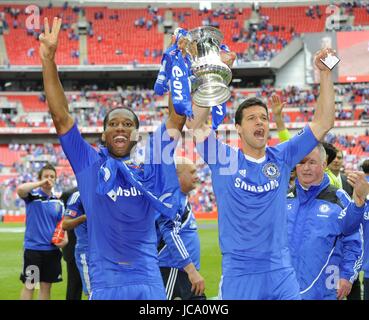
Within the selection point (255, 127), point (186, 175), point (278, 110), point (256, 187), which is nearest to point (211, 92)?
point (255, 127)

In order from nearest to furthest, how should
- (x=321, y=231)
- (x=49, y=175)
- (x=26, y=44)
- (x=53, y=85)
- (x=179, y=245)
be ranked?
(x=53, y=85), (x=321, y=231), (x=179, y=245), (x=49, y=175), (x=26, y=44)

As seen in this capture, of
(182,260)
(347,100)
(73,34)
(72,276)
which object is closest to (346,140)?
(347,100)

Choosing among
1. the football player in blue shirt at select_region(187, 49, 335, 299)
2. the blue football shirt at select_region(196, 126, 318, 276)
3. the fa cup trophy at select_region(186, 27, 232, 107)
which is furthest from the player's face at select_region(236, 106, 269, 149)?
the fa cup trophy at select_region(186, 27, 232, 107)

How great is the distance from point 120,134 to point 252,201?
900mm

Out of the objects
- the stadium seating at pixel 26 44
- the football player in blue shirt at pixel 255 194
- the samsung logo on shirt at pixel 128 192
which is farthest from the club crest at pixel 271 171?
the stadium seating at pixel 26 44

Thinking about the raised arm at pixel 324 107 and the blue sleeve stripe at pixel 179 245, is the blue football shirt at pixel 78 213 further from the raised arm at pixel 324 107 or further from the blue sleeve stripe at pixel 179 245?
the raised arm at pixel 324 107

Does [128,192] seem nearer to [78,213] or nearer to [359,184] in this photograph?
[359,184]

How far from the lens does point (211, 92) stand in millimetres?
3465

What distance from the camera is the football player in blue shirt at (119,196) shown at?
342 cm

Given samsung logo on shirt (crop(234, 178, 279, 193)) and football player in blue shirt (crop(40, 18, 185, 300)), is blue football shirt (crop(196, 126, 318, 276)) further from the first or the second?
football player in blue shirt (crop(40, 18, 185, 300))

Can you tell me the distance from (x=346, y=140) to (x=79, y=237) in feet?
110

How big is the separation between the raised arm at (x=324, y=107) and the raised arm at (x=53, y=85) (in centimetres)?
158
